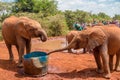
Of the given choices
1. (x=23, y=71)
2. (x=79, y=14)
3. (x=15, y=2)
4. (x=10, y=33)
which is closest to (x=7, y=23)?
(x=10, y=33)

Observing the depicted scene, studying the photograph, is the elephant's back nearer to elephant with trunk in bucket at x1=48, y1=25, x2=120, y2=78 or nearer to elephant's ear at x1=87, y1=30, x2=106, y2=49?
elephant with trunk in bucket at x1=48, y1=25, x2=120, y2=78

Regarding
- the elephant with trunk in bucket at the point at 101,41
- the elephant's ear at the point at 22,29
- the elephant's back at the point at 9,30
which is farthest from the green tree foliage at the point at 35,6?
the elephant with trunk in bucket at the point at 101,41

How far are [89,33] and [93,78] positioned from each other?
1457 mm

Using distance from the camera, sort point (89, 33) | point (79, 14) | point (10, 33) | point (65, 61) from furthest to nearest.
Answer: point (79, 14)
point (65, 61)
point (10, 33)
point (89, 33)

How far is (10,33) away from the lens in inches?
416

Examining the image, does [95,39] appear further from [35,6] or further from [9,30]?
[35,6]

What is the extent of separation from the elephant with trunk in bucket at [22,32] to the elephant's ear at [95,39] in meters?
1.45

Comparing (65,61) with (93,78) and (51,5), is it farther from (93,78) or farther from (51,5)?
(51,5)

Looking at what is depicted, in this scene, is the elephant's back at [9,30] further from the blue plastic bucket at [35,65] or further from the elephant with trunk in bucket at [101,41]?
the elephant with trunk in bucket at [101,41]

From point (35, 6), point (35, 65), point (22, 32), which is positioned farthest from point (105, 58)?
point (35, 6)

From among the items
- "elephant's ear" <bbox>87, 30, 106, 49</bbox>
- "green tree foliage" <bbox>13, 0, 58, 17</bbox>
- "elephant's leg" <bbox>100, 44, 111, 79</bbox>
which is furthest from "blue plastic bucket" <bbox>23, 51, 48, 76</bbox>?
"green tree foliage" <bbox>13, 0, 58, 17</bbox>

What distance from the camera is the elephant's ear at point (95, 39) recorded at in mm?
8680

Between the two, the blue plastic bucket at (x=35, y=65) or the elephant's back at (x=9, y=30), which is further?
the elephant's back at (x=9, y=30)

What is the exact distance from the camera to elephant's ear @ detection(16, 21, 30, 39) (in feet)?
31.6
